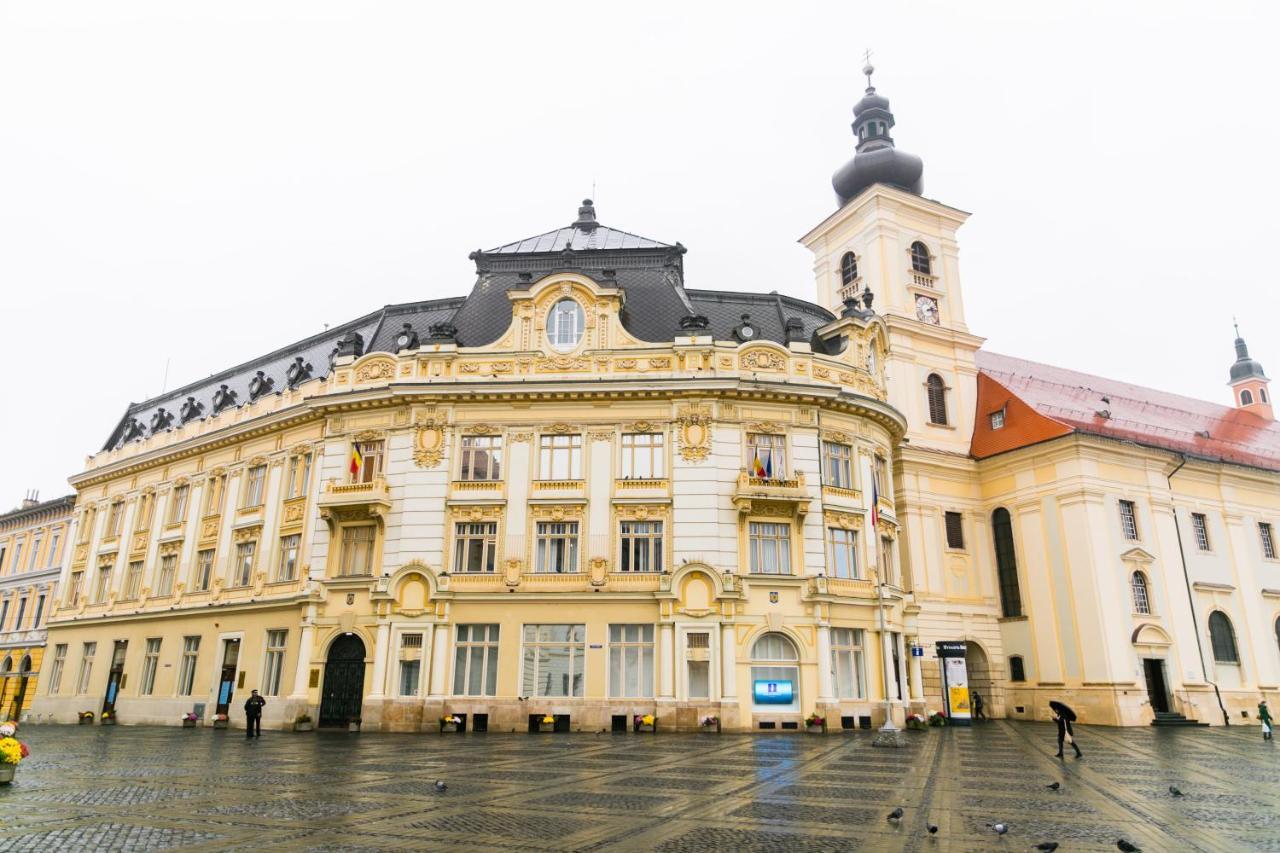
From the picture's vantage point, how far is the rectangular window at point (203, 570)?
4022cm

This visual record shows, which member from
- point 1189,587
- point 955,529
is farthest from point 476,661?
point 1189,587

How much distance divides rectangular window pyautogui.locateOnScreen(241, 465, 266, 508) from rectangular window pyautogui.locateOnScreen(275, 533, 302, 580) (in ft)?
11.0

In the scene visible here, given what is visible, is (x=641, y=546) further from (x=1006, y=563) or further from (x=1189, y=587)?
(x=1189, y=587)

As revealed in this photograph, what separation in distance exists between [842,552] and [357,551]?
63.2 ft

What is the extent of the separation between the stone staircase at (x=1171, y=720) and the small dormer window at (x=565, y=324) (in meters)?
31.8

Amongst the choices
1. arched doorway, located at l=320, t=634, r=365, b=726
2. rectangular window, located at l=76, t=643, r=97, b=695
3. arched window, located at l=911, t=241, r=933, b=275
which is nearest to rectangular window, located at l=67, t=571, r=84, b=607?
rectangular window, located at l=76, t=643, r=97, b=695

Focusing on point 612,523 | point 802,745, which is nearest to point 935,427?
point 612,523

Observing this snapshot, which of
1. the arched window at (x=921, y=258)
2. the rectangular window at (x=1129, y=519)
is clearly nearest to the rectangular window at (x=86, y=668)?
the arched window at (x=921, y=258)

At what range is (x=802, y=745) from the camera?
82.6 feet

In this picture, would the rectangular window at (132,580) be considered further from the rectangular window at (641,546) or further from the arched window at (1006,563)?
the arched window at (1006,563)

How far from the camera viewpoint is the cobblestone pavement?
10516 millimetres

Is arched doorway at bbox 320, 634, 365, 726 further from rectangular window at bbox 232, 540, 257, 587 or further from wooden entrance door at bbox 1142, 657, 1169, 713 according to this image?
wooden entrance door at bbox 1142, 657, 1169, 713

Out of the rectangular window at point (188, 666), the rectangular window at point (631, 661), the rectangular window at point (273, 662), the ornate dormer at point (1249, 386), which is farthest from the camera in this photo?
the ornate dormer at point (1249, 386)

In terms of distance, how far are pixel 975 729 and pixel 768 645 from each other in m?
10.3
